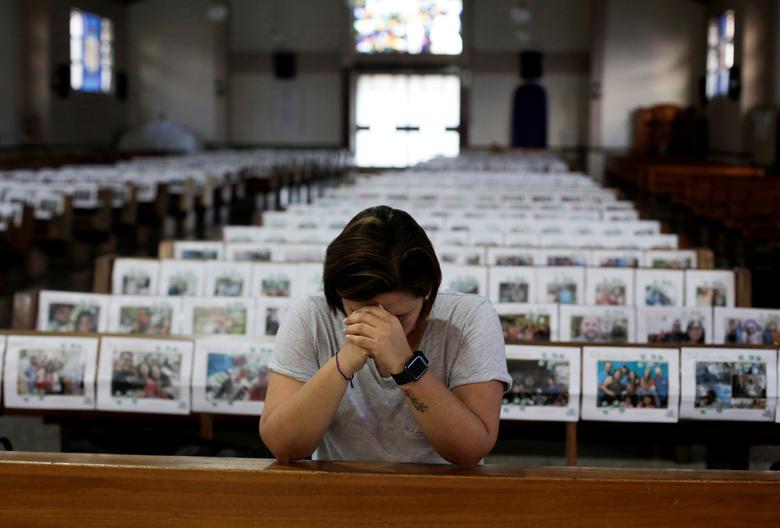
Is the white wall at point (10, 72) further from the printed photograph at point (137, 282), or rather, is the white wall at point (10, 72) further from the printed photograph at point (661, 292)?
the printed photograph at point (661, 292)

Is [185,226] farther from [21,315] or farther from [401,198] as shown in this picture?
[21,315]

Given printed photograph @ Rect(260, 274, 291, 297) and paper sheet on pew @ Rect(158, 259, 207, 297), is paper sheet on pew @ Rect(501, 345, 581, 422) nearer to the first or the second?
printed photograph @ Rect(260, 274, 291, 297)

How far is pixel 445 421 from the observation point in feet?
6.76

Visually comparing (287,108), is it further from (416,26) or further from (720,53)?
(720,53)

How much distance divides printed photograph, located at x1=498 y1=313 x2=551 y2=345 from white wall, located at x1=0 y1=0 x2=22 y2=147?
21199mm

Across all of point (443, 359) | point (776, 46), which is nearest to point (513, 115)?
point (776, 46)

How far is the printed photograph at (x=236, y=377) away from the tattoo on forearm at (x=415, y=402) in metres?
1.64

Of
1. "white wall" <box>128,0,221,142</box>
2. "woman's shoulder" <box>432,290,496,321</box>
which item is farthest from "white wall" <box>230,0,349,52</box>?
"woman's shoulder" <box>432,290,496,321</box>

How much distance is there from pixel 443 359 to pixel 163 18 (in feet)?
100

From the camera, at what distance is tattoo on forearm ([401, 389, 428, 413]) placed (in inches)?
80.5

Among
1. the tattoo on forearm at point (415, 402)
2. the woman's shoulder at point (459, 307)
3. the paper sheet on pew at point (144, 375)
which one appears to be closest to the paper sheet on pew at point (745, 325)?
the paper sheet on pew at point (144, 375)

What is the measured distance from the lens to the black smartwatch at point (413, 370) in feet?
6.63

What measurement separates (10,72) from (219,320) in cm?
2160

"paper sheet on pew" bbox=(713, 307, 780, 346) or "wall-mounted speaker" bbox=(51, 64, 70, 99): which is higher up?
"wall-mounted speaker" bbox=(51, 64, 70, 99)
